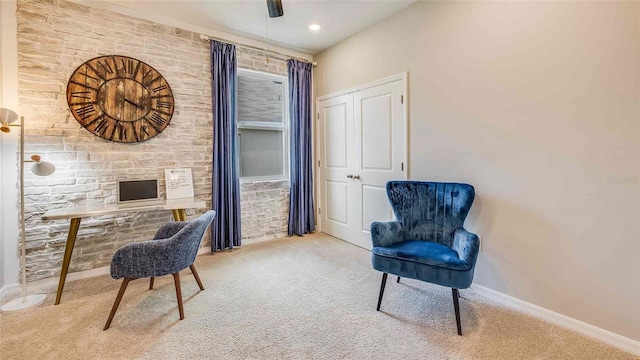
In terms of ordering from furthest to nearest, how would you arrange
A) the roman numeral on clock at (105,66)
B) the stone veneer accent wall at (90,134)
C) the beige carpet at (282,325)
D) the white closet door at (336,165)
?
the white closet door at (336,165)
the roman numeral on clock at (105,66)
the stone veneer accent wall at (90,134)
the beige carpet at (282,325)

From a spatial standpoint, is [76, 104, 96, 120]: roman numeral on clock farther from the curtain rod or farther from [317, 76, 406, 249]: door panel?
[317, 76, 406, 249]: door panel

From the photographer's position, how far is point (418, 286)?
254cm

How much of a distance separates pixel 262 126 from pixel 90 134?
1.93 m

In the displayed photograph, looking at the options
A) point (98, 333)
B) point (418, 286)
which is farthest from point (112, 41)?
point (418, 286)

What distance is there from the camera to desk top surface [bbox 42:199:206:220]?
227cm

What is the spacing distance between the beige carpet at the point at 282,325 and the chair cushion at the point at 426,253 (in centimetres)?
45

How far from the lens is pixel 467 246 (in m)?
1.96

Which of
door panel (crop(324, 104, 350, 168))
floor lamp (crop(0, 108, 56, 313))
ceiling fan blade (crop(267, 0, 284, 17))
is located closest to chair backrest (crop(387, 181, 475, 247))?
door panel (crop(324, 104, 350, 168))

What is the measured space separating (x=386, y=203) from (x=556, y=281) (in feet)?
5.47

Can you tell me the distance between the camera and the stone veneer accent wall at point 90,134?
254cm

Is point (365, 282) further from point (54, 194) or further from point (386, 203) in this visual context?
point (54, 194)

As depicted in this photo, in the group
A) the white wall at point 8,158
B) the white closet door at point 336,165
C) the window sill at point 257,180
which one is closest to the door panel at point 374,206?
the white closet door at point 336,165

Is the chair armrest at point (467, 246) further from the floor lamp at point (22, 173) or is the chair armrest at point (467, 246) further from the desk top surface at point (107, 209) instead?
the floor lamp at point (22, 173)

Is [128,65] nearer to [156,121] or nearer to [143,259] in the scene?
[156,121]
